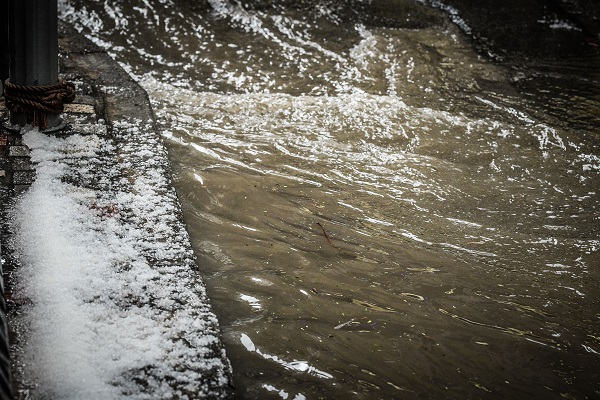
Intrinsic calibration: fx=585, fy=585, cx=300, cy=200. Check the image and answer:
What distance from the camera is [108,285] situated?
2219 millimetres

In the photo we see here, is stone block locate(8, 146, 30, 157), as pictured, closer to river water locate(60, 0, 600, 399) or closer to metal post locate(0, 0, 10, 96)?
metal post locate(0, 0, 10, 96)

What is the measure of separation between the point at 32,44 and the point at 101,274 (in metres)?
1.47

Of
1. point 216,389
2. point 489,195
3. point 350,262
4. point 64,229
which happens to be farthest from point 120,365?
point 489,195

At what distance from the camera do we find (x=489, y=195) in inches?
134

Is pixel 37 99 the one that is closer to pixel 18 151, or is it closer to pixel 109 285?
pixel 18 151

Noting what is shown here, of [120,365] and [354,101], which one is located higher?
[354,101]

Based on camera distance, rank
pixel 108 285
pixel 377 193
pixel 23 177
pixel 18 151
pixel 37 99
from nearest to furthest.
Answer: pixel 108 285 → pixel 23 177 → pixel 18 151 → pixel 37 99 → pixel 377 193

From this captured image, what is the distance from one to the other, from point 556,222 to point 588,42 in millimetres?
3926

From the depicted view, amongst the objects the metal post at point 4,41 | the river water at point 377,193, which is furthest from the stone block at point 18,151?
the river water at point 377,193

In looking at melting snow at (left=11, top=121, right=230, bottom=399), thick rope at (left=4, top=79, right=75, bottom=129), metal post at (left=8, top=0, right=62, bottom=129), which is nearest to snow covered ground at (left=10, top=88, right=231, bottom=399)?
melting snow at (left=11, top=121, right=230, bottom=399)

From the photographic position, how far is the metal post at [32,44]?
2971 mm

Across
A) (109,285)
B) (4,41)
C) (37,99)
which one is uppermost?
(4,41)

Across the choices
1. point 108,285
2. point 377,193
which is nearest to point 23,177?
point 108,285

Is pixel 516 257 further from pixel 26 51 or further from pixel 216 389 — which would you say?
pixel 26 51
